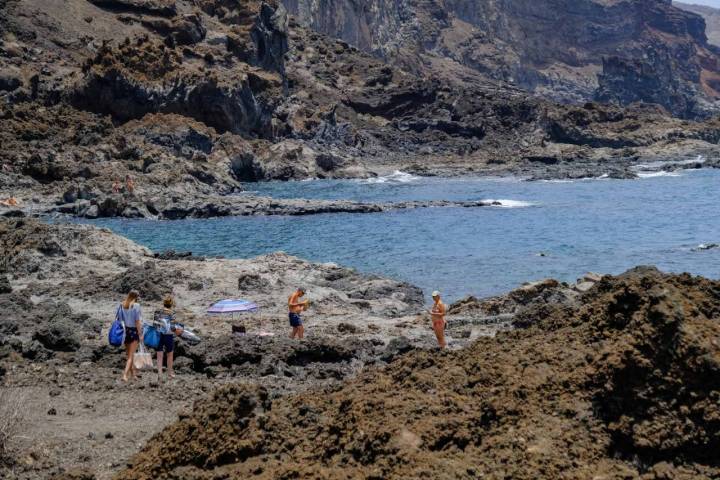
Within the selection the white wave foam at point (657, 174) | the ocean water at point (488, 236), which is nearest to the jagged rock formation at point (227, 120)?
the white wave foam at point (657, 174)

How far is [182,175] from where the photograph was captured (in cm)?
4878

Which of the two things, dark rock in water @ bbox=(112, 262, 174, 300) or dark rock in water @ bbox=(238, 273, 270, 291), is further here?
dark rock in water @ bbox=(238, 273, 270, 291)

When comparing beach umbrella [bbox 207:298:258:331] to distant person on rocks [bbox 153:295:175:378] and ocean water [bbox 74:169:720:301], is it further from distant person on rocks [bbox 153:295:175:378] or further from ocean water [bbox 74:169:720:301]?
ocean water [bbox 74:169:720:301]

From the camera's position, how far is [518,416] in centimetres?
548

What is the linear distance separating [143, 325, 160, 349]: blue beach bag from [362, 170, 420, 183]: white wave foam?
5299 centimetres

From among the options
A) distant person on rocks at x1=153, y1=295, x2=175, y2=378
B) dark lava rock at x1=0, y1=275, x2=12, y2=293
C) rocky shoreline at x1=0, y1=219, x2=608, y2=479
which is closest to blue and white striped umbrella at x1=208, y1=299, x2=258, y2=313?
rocky shoreline at x1=0, y1=219, x2=608, y2=479

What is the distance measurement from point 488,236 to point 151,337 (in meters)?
23.0

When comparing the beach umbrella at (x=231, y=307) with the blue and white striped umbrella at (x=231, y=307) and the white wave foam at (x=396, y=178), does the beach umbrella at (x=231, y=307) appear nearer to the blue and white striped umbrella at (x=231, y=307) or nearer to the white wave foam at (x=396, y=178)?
the blue and white striped umbrella at (x=231, y=307)

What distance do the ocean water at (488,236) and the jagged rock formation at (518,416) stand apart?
14103 mm

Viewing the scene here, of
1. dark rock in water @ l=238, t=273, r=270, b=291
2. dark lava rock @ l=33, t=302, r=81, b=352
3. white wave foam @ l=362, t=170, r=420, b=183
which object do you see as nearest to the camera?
dark lava rock @ l=33, t=302, r=81, b=352

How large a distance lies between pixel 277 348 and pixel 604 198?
40.7 meters

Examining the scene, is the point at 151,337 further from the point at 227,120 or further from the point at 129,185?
the point at 227,120

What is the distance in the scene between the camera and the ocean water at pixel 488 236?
25016 mm

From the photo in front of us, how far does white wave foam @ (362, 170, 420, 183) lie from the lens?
64.3 meters
